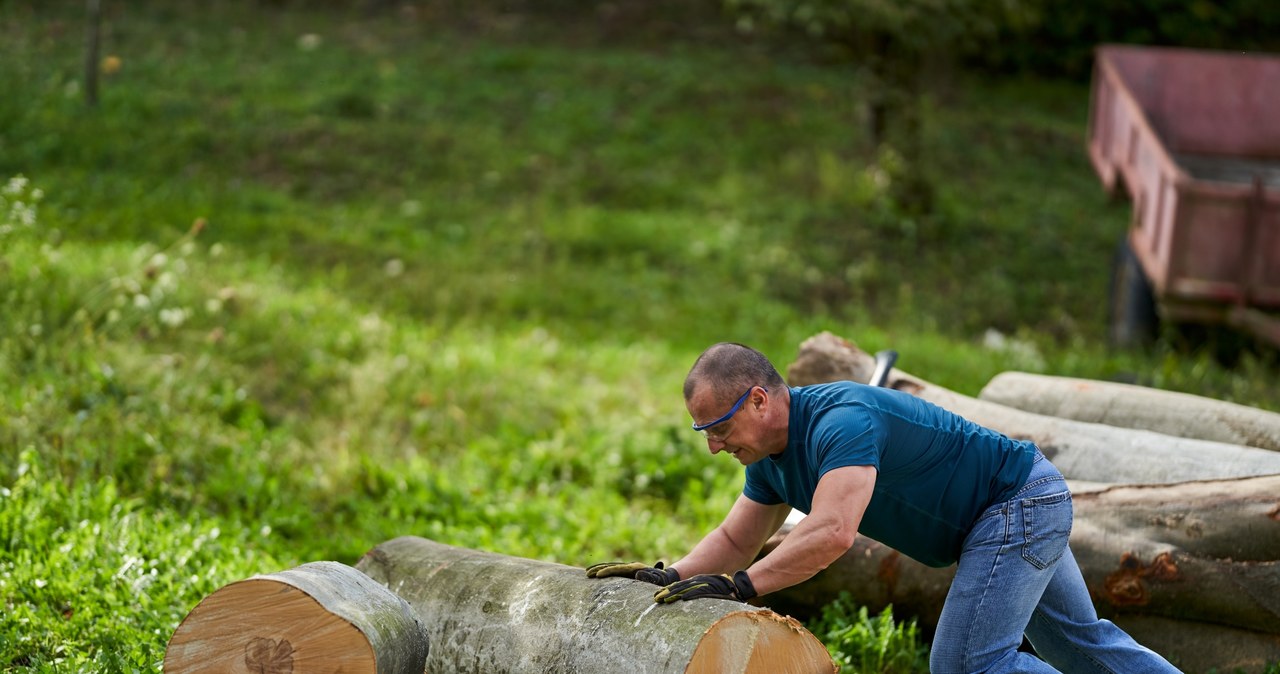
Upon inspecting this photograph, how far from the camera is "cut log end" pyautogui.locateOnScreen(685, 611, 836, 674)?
310 centimetres

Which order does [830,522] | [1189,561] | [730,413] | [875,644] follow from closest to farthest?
[830,522]
[730,413]
[1189,561]
[875,644]

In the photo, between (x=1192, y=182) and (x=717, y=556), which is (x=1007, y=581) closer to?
(x=717, y=556)

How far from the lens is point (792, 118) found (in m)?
15.2

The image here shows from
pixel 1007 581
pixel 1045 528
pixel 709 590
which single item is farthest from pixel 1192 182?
pixel 709 590

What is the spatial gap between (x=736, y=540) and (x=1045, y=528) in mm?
891

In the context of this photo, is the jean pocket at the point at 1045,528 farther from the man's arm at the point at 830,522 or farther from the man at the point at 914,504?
the man's arm at the point at 830,522

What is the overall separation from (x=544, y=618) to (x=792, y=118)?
40.9 feet

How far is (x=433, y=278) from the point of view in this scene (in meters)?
9.81

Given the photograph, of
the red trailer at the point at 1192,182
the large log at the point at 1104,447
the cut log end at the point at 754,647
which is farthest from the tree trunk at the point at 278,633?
the red trailer at the point at 1192,182

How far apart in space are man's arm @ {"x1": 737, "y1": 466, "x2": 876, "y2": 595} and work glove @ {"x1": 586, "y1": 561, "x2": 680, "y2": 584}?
448 mm

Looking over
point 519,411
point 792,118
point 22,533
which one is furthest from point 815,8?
point 22,533

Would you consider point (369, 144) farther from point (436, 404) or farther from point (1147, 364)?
point (1147, 364)

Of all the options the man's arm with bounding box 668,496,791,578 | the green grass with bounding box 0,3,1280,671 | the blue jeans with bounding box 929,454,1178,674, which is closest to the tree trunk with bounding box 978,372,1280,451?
the green grass with bounding box 0,3,1280,671

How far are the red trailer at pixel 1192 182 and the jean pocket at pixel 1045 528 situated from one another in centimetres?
506
